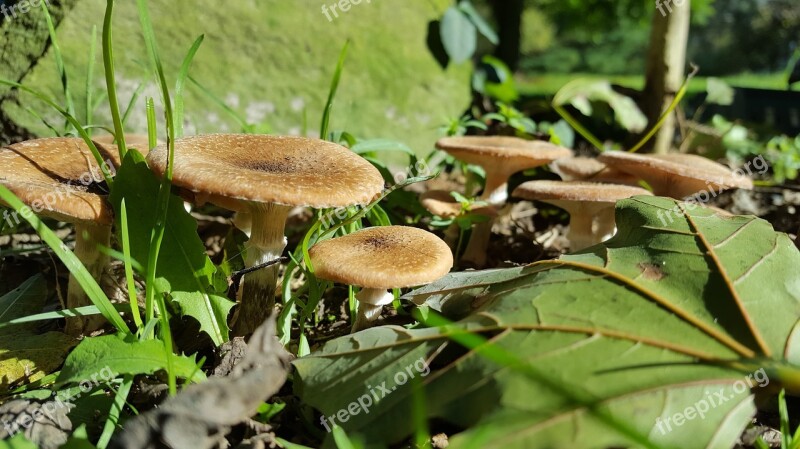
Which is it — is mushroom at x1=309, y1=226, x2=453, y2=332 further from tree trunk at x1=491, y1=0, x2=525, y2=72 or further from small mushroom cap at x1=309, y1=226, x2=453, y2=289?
tree trunk at x1=491, y1=0, x2=525, y2=72

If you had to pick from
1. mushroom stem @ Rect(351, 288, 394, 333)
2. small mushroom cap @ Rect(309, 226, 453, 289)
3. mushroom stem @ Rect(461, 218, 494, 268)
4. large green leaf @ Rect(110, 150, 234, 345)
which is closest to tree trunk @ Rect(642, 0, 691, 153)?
mushroom stem @ Rect(461, 218, 494, 268)

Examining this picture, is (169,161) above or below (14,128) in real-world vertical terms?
above

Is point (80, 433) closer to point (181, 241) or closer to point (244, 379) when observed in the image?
point (244, 379)

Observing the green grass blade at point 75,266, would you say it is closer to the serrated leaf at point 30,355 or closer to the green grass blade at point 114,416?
the green grass blade at point 114,416

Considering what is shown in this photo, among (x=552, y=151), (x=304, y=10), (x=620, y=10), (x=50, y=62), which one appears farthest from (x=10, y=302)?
(x=620, y=10)

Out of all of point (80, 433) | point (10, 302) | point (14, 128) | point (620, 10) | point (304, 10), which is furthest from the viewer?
point (620, 10)

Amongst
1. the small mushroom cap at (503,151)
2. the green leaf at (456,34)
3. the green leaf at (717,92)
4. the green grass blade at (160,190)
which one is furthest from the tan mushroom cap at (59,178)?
the green leaf at (717,92)
